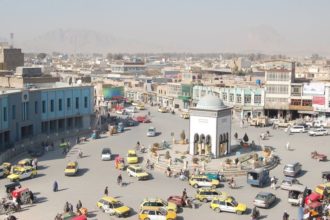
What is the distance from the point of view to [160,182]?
3447 cm

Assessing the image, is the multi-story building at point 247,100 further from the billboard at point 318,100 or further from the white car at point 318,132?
the white car at point 318,132

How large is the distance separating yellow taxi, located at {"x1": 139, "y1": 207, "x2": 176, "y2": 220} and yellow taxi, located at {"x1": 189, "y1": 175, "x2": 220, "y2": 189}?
6.82 metres

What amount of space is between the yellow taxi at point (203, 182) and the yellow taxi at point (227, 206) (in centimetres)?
461

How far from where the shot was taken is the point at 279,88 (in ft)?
214

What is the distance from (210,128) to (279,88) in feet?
91.3

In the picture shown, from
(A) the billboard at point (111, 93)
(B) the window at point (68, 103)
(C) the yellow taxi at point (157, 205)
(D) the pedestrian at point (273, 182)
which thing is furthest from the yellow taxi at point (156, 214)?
(A) the billboard at point (111, 93)

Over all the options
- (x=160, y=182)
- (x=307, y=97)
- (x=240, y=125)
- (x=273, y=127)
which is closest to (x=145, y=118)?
(x=240, y=125)

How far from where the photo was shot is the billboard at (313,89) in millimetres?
61825

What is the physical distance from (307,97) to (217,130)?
2781 cm

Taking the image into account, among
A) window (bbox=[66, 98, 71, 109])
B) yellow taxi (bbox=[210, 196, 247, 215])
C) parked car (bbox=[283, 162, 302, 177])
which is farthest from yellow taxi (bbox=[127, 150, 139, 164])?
window (bbox=[66, 98, 71, 109])

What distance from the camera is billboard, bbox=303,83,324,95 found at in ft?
203

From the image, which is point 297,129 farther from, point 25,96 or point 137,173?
point 25,96

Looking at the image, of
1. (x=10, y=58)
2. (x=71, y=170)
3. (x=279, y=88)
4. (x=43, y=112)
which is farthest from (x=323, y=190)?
(x=10, y=58)

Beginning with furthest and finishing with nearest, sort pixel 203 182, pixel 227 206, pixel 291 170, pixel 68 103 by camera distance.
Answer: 1. pixel 68 103
2. pixel 291 170
3. pixel 203 182
4. pixel 227 206
